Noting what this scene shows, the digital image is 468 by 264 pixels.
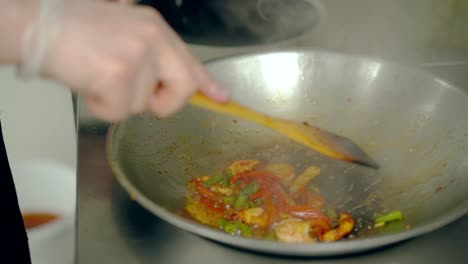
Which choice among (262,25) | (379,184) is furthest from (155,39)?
(262,25)

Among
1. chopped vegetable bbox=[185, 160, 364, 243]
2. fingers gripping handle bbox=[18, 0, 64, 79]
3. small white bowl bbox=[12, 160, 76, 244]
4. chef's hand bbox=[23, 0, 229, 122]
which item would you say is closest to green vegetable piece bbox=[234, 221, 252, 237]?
chopped vegetable bbox=[185, 160, 364, 243]

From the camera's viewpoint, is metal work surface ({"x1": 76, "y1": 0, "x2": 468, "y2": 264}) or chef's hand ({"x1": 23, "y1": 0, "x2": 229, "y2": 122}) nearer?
chef's hand ({"x1": 23, "y1": 0, "x2": 229, "y2": 122})

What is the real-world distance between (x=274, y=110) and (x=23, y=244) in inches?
21.7

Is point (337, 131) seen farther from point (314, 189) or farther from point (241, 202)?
point (241, 202)

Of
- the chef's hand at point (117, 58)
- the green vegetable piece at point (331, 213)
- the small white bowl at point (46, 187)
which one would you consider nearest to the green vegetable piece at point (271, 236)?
the green vegetable piece at point (331, 213)

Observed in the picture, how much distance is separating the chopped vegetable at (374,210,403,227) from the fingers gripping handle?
0.54 meters

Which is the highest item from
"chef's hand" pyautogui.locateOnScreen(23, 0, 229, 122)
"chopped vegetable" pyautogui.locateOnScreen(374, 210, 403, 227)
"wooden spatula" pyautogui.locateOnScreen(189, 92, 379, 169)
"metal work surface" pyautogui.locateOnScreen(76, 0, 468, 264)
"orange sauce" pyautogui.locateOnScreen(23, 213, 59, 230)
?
"chef's hand" pyautogui.locateOnScreen(23, 0, 229, 122)

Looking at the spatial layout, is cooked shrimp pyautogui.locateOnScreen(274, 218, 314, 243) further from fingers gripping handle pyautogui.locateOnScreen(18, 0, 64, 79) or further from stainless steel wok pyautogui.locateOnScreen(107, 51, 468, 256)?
fingers gripping handle pyautogui.locateOnScreen(18, 0, 64, 79)

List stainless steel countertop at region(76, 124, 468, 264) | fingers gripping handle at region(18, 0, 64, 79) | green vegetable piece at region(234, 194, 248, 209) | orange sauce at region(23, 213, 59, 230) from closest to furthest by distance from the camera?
fingers gripping handle at region(18, 0, 64, 79) < stainless steel countertop at region(76, 124, 468, 264) < green vegetable piece at region(234, 194, 248, 209) < orange sauce at region(23, 213, 59, 230)

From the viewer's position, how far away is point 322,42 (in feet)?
4.53

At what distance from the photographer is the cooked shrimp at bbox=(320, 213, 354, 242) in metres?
0.78

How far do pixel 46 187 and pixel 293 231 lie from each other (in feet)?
3.25

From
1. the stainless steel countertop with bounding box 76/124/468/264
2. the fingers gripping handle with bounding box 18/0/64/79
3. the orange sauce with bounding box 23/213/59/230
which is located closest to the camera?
the fingers gripping handle with bounding box 18/0/64/79

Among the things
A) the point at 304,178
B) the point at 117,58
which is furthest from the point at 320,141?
the point at 117,58
